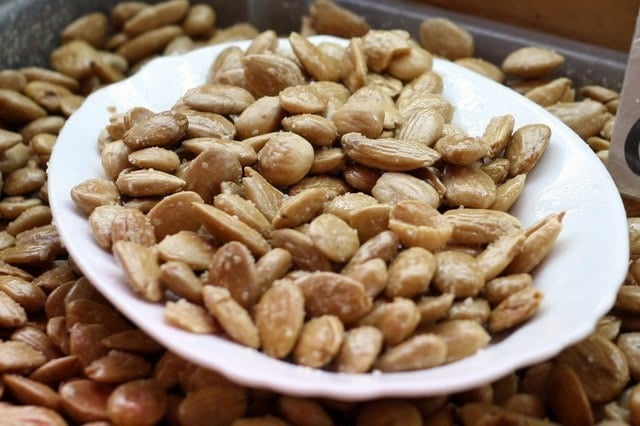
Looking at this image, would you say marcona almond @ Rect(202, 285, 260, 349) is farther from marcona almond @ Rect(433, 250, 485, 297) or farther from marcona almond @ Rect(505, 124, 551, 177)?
marcona almond @ Rect(505, 124, 551, 177)

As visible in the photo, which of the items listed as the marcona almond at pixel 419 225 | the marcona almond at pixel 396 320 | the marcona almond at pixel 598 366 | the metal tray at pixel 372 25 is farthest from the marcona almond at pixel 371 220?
the metal tray at pixel 372 25

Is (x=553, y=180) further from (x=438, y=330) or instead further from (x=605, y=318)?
(x=438, y=330)

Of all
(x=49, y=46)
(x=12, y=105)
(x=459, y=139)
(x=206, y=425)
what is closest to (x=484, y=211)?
(x=459, y=139)

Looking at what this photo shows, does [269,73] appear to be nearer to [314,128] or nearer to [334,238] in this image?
[314,128]

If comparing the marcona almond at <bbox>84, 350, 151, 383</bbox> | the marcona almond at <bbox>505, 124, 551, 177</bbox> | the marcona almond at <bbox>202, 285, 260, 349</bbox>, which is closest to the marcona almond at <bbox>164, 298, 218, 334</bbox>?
the marcona almond at <bbox>202, 285, 260, 349</bbox>

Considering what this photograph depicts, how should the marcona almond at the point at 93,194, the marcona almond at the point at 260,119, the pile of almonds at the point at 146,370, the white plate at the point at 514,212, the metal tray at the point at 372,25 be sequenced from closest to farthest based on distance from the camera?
the white plate at the point at 514,212
the pile of almonds at the point at 146,370
the marcona almond at the point at 93,194
the marcona almond at the point at 260,119
the metal tray at the point at 372,25

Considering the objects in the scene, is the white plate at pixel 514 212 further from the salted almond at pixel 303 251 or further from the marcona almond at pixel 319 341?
the salted almond at pixel 303 251

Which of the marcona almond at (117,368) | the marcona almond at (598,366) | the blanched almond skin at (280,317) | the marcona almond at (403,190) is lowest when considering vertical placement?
the marcona almond at (598,366)

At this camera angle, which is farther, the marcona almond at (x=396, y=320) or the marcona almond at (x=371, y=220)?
the marcona almond at (x=371, y=220)
